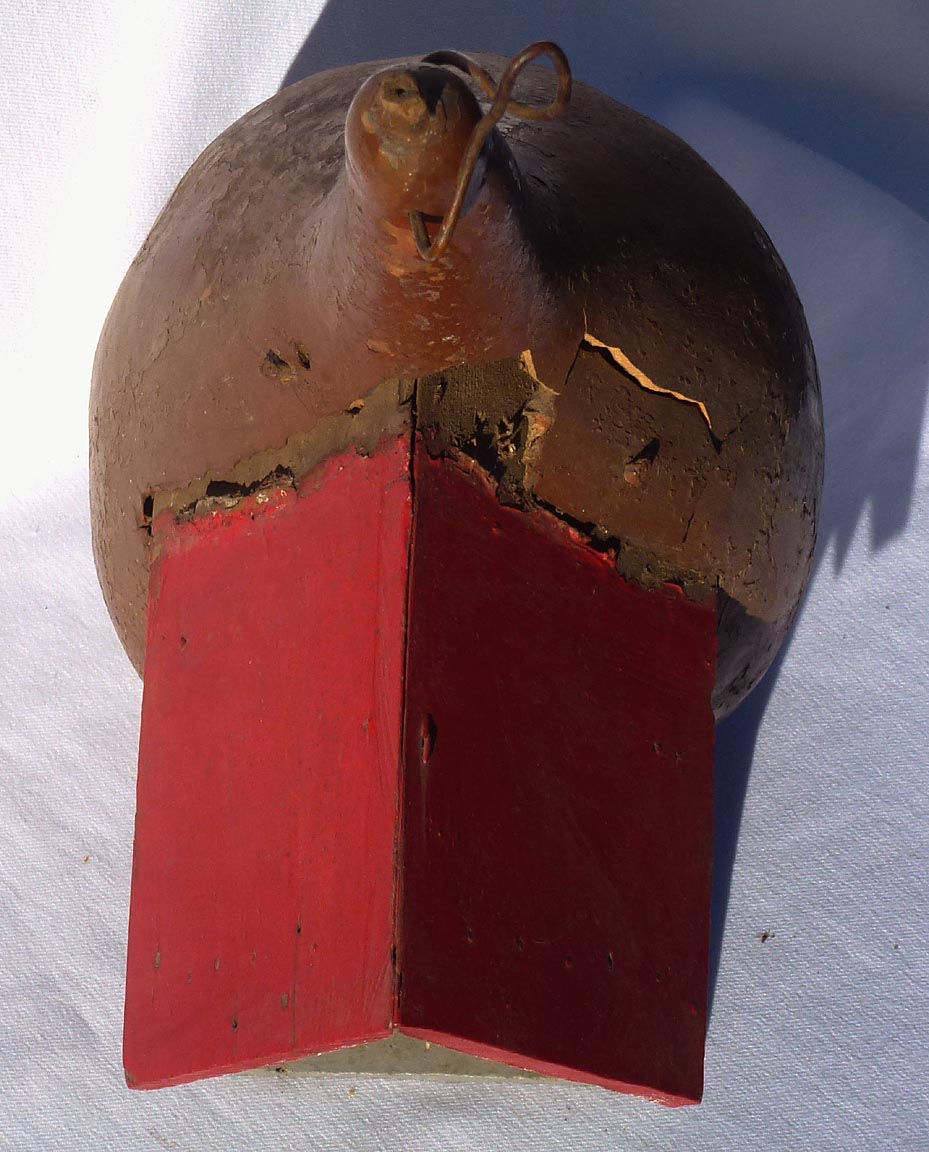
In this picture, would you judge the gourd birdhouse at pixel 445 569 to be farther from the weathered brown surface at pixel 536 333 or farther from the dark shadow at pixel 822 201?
the dark shadow at pixel 822 201

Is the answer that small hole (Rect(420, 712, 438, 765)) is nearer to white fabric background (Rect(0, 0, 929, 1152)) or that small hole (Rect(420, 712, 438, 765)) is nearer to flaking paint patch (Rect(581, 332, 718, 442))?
flaking paint patch (Rect(581, 332, 718, 442))

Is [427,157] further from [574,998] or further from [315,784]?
[574,998]

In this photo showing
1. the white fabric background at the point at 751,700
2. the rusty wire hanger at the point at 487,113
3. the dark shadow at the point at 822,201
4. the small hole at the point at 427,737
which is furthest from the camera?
the dark shadow at the point at 822,201

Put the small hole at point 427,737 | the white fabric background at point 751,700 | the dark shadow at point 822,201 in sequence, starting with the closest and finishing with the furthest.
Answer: the small hole at point 427,737 < the white fabric background at point 751,700 < the dark shadow at point 822,201

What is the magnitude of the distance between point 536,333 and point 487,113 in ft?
0.74

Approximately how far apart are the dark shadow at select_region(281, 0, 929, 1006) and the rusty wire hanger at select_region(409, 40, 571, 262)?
0.83 metres

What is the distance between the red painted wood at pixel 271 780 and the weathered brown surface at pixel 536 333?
71mm

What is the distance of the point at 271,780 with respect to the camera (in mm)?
1217

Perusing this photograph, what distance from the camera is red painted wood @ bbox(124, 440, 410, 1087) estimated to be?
44.6 inches

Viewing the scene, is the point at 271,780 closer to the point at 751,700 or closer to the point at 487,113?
the point at 487,113

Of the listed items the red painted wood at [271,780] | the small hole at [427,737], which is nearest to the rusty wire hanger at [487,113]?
the red painted wood at [271,780]

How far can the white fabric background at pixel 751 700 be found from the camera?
5.23ft

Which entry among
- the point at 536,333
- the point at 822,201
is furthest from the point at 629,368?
the point at 822,201

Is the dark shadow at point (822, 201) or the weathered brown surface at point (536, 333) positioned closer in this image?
the weathered brown surface at point (536, 333)
